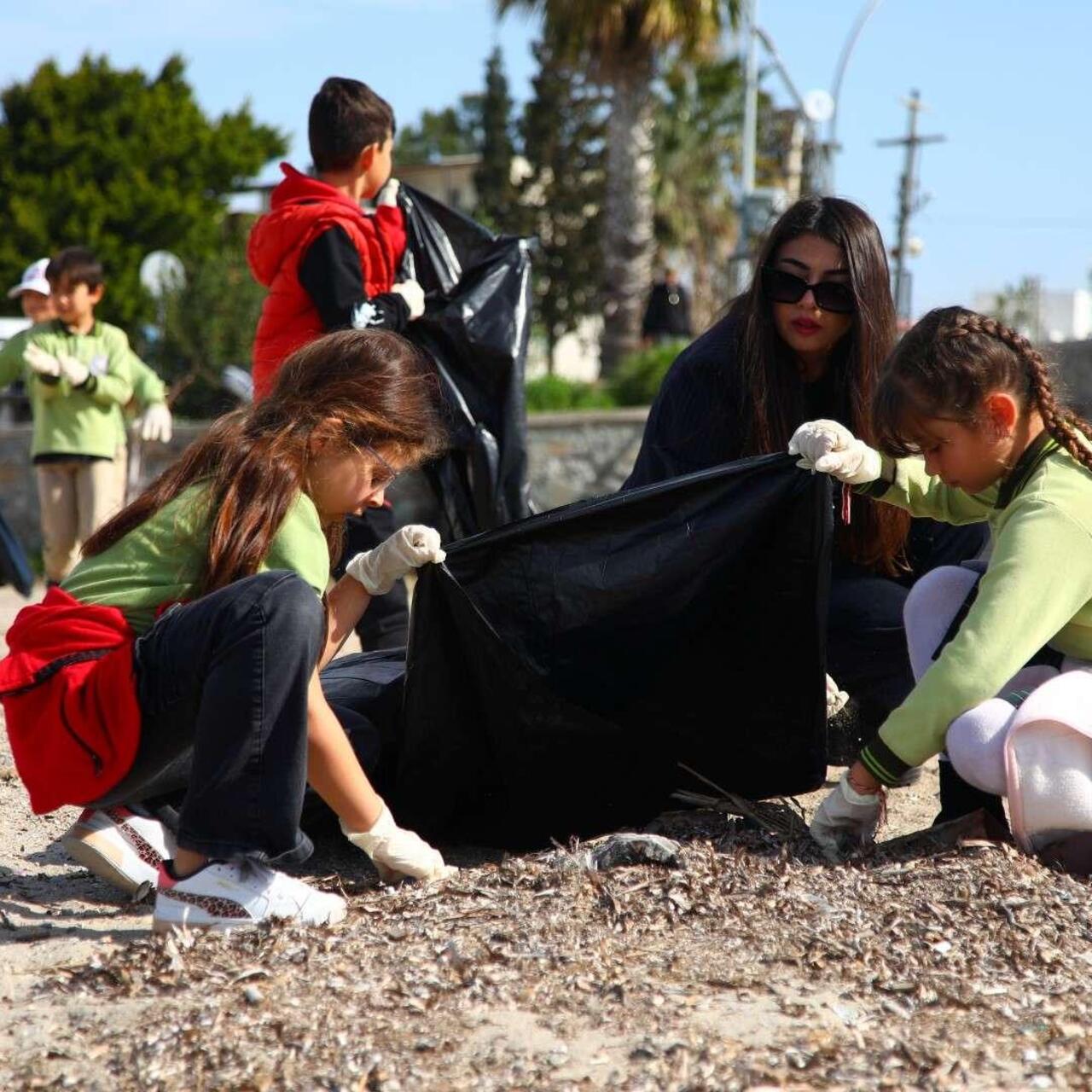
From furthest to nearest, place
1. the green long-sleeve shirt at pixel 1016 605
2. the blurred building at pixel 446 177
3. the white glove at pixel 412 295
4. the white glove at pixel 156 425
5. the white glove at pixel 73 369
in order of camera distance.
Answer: the blurred building at pixel 446 177, the white glove at pixel 73 369, the white glove at pixel 156 425, the white glove at pixel 412 295, the green long-sleeve shirt at pixel 1016 605

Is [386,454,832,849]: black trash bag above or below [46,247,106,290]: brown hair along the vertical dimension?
below

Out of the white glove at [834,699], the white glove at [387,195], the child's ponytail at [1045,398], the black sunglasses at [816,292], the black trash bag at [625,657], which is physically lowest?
the white glove at [834,699]

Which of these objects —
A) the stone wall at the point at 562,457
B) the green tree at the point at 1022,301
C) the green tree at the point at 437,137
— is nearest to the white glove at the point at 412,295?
the stone wall at the point at 562,457

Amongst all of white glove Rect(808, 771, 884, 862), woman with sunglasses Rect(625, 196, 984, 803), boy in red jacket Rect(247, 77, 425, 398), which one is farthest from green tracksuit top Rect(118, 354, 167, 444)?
white glove Rect(808, 771, 884, 862)

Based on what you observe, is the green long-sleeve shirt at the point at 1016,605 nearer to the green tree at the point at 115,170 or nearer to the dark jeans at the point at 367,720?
the dark jeans at the point at 367,720

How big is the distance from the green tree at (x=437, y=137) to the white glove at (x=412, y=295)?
51.0m

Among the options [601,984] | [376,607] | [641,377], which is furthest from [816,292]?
[641,377]

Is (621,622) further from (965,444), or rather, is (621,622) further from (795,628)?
(965,444)

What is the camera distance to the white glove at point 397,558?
2.88 meters

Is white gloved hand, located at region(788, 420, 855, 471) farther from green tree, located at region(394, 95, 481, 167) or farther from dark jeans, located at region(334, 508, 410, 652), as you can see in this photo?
green tree, located at region(394, 95, 481, 167)

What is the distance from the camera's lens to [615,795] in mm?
3053

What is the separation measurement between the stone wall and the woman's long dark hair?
5.97 metres

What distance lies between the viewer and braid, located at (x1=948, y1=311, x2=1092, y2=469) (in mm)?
2695

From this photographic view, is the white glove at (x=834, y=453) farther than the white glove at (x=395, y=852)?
Yes
